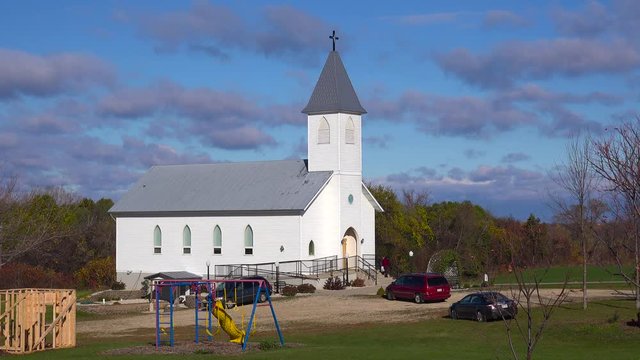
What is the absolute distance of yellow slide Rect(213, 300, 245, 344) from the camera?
29.4m

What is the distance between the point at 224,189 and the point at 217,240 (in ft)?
12.1

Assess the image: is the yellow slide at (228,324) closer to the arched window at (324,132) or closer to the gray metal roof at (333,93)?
the arched window at (324,132)

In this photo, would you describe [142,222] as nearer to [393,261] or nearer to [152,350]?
[393,261]

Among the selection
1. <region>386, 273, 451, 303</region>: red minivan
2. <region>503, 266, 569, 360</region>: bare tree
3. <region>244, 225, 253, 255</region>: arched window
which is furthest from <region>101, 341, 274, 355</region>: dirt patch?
<region>244, 225, 253, 255</region>: arched window

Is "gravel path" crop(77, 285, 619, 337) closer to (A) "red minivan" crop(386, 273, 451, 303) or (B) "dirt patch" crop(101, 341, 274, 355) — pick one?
(A) "red minivan" crop(386, 273, 451, 303)

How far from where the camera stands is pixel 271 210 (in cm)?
5916

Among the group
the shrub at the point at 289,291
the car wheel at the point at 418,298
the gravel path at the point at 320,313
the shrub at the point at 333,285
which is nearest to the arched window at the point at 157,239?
the shrub at the point at 333,285

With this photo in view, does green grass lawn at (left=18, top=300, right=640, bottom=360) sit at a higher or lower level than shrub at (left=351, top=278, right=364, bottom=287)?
lower

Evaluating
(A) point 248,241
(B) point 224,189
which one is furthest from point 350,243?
(B) point 224,189

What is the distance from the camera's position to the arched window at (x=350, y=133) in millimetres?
60844

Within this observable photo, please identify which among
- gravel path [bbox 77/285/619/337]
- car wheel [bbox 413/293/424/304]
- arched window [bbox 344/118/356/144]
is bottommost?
gravel path [bbox 77/285/619/337]

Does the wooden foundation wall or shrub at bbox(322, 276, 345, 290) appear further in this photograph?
shrub at bbox(322, 276, 345, 290)

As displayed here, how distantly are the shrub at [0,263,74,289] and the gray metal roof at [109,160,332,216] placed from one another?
622 centimetres

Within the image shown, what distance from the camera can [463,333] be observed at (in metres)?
35.2
